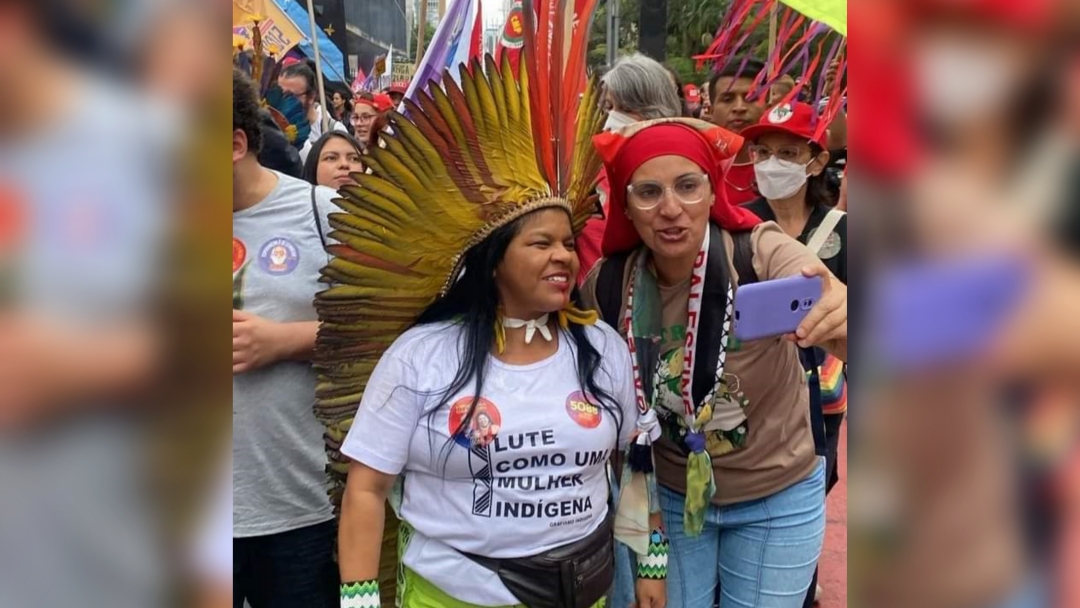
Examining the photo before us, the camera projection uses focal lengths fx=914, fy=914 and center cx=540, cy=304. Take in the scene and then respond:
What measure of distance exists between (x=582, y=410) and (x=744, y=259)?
686 mm

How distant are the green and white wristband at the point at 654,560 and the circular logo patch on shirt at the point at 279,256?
44.3 inches

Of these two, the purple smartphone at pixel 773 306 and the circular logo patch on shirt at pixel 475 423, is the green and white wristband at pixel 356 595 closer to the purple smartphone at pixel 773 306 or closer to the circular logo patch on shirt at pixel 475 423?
the circular logo patch on shirt at pixel 475 423

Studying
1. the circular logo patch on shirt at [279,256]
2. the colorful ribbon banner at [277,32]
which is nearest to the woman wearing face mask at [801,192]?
→ the circular logo patch on shirt at [279,256]

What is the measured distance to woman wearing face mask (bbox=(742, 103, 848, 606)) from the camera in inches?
139

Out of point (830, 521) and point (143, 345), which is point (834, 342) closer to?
point (143, 345)

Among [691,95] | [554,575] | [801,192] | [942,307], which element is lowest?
[554,575]

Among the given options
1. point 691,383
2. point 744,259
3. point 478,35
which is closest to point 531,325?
point 691,383

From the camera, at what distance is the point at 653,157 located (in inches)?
91.7

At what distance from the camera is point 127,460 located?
63cm

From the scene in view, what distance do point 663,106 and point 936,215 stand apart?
2958 millimetres

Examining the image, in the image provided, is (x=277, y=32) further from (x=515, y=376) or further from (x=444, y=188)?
(x=515, y=376)

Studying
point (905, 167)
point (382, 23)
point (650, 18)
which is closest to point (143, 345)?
point (905, 167)

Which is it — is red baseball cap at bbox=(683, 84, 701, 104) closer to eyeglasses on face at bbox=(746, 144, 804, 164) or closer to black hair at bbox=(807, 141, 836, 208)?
eyeglasses on face at bbox=(746, 144, 804, 164)

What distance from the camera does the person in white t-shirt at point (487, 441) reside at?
6.31ft
